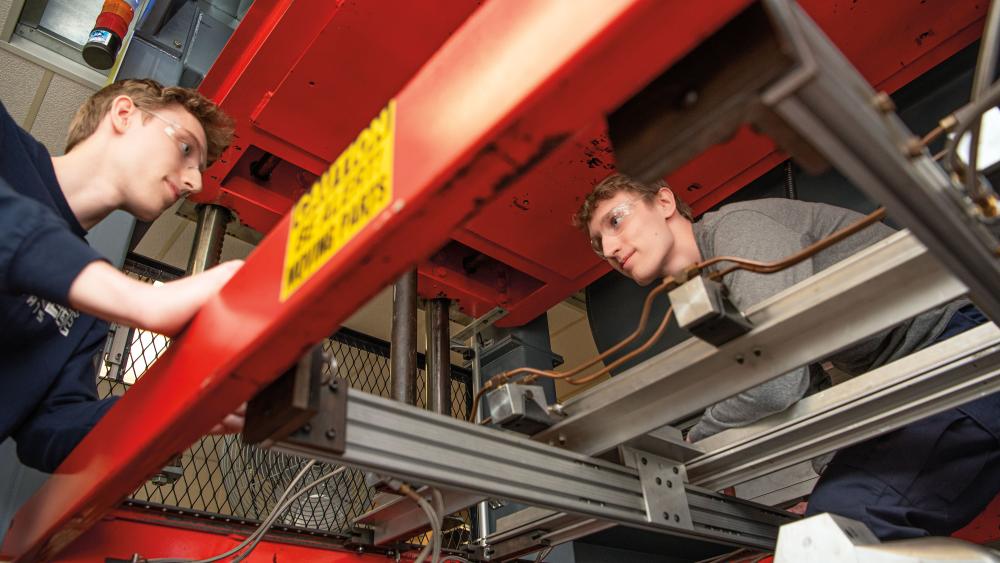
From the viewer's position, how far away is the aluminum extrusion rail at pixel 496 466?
105 centimetres

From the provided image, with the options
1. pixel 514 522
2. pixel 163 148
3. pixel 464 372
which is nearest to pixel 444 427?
pixel 514 522

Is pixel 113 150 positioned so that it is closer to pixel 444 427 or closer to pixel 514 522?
pixel 444 427

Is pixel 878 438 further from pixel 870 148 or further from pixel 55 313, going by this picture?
pixel 55 313

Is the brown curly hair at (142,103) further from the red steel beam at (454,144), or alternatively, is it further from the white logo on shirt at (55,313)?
the red steel beam at (454,144)

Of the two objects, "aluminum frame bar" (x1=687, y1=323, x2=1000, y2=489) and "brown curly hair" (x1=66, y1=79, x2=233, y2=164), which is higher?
"brown curly hair" (x1=66, y1=79, x2=233, y2=164)

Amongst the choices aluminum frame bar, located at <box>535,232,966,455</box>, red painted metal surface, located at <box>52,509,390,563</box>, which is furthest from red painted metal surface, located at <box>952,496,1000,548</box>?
red painted metal surface, located at <box>52,509,390,563</box>

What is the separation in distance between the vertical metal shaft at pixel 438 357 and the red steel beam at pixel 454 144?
41.8 inches

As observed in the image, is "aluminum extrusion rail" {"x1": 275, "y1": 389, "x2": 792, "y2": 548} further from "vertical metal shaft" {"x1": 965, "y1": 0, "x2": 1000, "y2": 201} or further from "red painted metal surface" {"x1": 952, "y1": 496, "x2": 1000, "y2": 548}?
"vertical metal shaft" {"x1": 965, "y1": 0, "x2": 1000, "y2": 201}

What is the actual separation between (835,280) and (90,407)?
1.17 metres

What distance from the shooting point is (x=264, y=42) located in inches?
61.4

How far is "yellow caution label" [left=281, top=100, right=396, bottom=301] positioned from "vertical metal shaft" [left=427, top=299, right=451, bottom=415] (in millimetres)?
1193

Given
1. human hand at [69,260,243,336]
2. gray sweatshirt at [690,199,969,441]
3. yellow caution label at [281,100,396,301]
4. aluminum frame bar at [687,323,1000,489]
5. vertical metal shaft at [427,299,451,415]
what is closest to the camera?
yellow caution label at [281,100,396,301]

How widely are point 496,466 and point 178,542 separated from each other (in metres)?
0.63

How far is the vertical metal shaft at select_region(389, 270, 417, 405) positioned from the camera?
171cm
